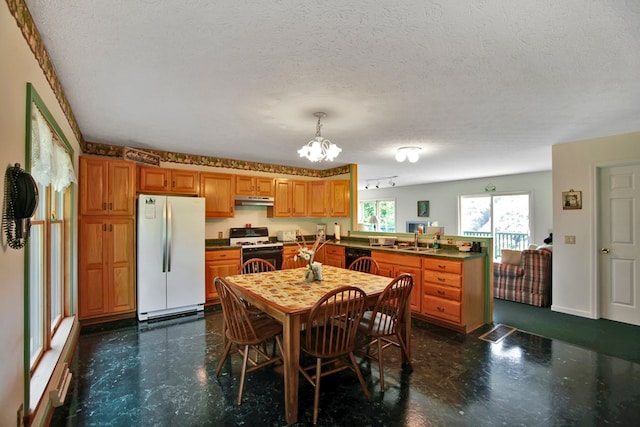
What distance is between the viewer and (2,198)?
1.24 metres

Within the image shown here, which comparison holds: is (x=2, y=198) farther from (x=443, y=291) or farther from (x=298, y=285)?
(x=443, y=291)

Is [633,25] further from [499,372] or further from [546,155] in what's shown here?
[546,155]

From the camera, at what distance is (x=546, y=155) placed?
473 cm

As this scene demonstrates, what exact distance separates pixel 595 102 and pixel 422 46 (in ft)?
6.46

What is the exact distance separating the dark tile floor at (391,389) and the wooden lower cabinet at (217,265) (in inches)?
52.4

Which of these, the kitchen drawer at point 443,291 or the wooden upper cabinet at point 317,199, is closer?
the kitchen drawer at point 443,291

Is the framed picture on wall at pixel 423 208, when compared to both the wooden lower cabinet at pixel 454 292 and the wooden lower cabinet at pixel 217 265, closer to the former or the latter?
the wooden lower cabinet at pixel 454 292

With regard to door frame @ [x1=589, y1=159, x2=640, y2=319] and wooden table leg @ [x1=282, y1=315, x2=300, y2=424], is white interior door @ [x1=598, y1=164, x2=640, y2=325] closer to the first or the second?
door frame @ [x1=589, y1=159, x2=640, y2=319]

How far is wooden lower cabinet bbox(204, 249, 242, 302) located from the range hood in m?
0.84

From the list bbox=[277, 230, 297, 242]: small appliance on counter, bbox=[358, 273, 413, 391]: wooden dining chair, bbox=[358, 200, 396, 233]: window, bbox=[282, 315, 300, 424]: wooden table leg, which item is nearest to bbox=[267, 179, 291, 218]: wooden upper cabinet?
bbox=[277, 230, 297, 242]: small appliance on counter

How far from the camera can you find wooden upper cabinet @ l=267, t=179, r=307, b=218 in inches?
213

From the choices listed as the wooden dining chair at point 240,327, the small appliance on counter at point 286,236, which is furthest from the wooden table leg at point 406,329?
the small appliance on counter at point 286,236

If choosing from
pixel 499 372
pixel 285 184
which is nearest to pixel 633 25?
pixel 499 372

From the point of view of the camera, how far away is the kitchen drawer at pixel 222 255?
4.46 m
